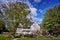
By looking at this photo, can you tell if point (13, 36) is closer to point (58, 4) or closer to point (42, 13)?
point (42, 13)

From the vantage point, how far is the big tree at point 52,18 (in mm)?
2646

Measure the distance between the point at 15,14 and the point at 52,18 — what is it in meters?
0.70

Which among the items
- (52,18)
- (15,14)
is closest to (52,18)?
(52,18)

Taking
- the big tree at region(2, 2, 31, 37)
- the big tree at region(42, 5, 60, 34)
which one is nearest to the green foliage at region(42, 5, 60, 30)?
the big tree at region(42, 5, 60, 34)

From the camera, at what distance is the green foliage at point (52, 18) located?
2646 millimetres

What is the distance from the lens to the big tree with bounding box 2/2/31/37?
8.71 feet

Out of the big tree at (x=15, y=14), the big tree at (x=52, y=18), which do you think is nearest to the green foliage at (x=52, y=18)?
the big tree at (x=52, y=18)

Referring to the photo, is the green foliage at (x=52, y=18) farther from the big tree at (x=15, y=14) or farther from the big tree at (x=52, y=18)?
the big tree at (x=15, y=14)

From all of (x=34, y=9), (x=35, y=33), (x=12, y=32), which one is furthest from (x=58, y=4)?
(x=12, y=32)

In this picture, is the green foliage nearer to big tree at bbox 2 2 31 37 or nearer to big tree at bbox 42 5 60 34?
big tree at bbox 42 5 60 34

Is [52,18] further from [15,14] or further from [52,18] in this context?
[15,14]

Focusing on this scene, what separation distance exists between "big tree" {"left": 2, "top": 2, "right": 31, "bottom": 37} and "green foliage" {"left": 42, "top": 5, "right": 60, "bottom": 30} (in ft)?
1.05

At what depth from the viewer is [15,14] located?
269cm

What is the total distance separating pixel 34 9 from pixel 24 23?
326 mm
